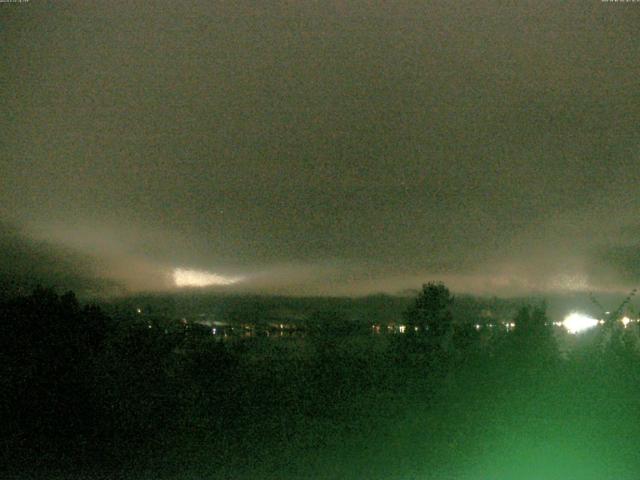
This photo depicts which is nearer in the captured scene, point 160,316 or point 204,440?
point 204,440

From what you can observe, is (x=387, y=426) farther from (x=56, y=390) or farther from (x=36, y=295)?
(x=36, y=295)

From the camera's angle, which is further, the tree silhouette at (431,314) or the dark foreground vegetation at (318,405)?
the tree silhouette at (431,314)

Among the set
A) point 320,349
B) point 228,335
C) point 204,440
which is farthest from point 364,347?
point 204,440

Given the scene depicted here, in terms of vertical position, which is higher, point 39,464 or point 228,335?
point 228,335

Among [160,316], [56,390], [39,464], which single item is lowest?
[39,464]

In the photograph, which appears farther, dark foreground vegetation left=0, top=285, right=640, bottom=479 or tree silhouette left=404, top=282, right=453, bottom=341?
tree silhouette left=404, top=282, right=453, bottom=341

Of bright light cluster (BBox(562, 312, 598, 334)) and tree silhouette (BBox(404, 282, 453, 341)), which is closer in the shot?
bright light cluster (BBox(562, 312, 598, 334))

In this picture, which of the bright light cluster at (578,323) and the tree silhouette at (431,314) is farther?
the tree silhouette at (431,314)

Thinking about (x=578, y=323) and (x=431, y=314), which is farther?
(x=431, y=314)
